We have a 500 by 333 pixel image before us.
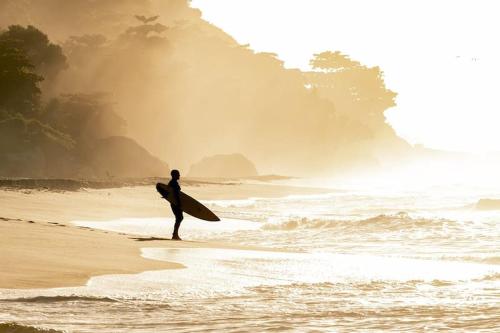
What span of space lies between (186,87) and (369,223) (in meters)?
73.2

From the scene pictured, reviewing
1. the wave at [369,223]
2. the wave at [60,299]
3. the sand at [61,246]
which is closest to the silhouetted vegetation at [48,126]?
the sand at [61,246]

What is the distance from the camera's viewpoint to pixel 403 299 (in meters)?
8.20

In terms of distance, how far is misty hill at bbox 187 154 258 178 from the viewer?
75.2 meters

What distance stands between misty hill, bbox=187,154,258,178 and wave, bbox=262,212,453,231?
2087 inches

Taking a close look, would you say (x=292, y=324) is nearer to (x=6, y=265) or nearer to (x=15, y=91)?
(x=6, y=265)

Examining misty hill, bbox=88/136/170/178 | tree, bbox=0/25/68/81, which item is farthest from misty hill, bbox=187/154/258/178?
tree, bbox=0/25/68/81

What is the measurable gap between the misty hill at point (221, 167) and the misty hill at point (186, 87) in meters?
9.69

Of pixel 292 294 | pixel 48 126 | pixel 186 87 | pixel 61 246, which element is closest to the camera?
pixel 292 294

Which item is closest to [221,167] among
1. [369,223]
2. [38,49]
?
[38,49]

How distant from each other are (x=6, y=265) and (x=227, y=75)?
92.6 metres

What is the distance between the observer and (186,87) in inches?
3652

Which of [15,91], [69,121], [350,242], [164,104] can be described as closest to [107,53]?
[164,104]

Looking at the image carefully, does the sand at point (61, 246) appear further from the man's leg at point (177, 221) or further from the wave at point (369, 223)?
the wave at point (369, 223)

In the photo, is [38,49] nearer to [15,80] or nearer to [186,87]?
[15,80]
